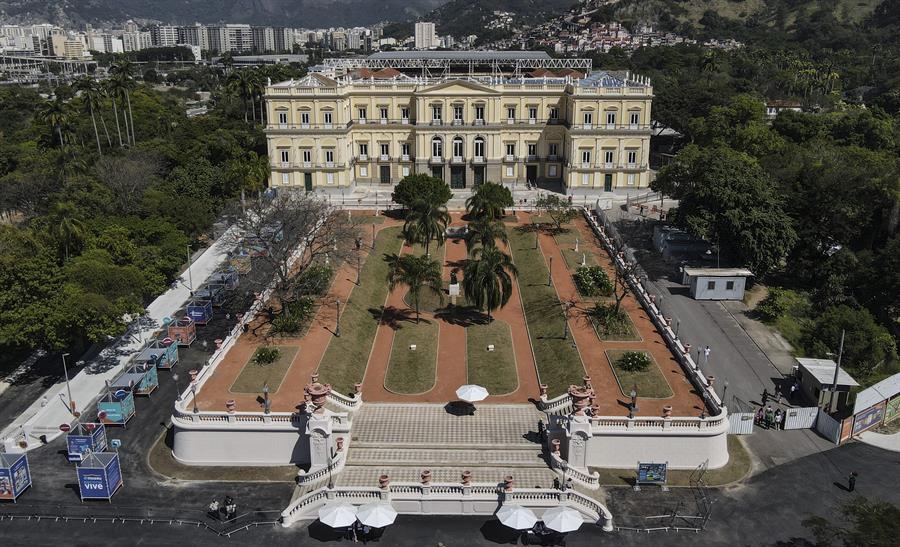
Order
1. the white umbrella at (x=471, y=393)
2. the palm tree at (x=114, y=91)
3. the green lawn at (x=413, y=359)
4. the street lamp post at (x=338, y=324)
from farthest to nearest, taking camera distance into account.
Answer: the palm tree at (x=114, y=91), the street lamp post at (x=338, y=324), the green lawn at (x=413, y=359), the white umbrella at (x=471, y=393)

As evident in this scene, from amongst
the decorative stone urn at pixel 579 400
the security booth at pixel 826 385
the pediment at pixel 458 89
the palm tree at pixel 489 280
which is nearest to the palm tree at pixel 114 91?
the pediment at pixel 458 89

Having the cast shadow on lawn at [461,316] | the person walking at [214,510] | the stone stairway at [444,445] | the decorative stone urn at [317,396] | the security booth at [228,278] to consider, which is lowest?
the person walking at [214,510]

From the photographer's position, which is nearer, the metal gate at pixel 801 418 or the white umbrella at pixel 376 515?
the white umbrella at pixel 376 515

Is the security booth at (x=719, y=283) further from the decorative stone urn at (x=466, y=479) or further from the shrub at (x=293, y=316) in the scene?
the decorative stone urn at (x=466, y=479)

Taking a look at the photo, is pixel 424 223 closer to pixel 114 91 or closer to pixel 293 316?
pixel 293 316

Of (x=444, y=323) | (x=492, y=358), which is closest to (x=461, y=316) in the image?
(x=444, y=323)

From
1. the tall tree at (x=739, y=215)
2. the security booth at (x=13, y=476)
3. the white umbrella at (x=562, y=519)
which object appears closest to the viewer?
the white umbrella at (x=562, y=519)

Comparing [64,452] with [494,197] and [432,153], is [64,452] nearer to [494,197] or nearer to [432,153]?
[494,197]

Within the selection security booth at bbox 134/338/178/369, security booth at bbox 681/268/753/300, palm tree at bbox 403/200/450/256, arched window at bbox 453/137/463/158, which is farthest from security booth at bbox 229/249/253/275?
security booth at bbox 681/268/753/300
